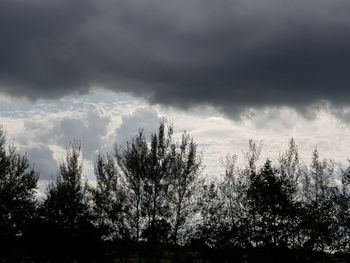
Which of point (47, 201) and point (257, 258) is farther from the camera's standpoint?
point (47, 201)

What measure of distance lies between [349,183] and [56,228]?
75.1 feet

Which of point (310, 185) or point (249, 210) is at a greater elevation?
point (310, 185)

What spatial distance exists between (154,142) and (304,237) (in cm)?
1327

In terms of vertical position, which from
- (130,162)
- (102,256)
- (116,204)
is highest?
(130,162)

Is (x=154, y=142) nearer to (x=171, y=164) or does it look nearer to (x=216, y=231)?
(x=171, y=164)

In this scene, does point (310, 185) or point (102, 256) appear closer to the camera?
point (102, 256)

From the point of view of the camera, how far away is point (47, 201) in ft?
148

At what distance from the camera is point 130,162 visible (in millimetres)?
40969

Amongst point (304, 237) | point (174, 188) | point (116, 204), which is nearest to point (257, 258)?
point (304, 237)

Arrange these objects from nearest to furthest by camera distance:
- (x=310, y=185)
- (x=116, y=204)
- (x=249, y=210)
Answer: (x=116, y=204) < (x=249, y=210) < (x=310, y=185)

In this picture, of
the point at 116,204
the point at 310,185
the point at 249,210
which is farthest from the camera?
the point at 310,185

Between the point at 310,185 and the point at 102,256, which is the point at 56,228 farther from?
the point at 310,185

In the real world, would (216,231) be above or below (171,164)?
below

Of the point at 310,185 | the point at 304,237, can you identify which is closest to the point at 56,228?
the point at 304,237
